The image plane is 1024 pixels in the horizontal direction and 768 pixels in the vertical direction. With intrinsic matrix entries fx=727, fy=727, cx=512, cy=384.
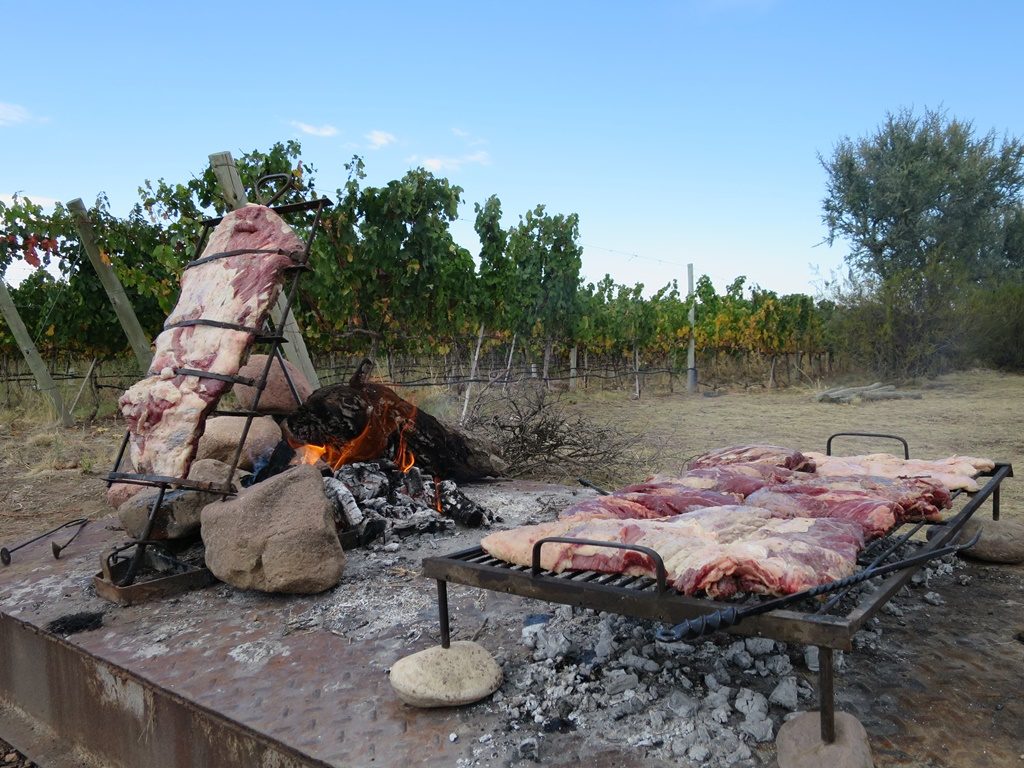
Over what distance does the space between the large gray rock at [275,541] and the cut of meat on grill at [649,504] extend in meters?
1.34

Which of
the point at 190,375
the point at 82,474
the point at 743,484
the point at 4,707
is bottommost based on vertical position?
the point at 4,707

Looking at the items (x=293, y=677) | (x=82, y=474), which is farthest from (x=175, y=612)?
(x=82, y=474)

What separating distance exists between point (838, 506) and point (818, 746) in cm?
127

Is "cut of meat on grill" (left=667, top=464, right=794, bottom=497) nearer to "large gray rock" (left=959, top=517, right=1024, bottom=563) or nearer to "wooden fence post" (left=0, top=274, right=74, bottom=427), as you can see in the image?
"large gray rock" (left=959, top=517, right=1024, bottom=563)

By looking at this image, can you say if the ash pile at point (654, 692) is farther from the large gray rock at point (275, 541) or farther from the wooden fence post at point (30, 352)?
the wooden fence post at point (30, 352)

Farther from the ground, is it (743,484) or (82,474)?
(743,484)

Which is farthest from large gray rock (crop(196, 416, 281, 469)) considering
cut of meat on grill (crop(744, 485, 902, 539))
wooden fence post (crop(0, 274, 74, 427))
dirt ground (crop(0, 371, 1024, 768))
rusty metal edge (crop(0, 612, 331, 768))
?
wooden fence post (crop(0, 274, 74, 427))

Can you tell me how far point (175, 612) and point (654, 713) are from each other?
254 centimetres

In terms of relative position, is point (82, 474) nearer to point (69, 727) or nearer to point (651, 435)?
point (69, 727)

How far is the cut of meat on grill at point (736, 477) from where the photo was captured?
362 centimetres

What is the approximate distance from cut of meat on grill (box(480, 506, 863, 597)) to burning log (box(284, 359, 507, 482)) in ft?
9.95

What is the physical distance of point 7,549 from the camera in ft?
16.0

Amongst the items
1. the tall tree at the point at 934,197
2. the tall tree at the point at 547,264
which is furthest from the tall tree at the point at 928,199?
the tall tree at the point at 547,264

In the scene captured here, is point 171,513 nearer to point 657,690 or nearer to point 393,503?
point 393,503
